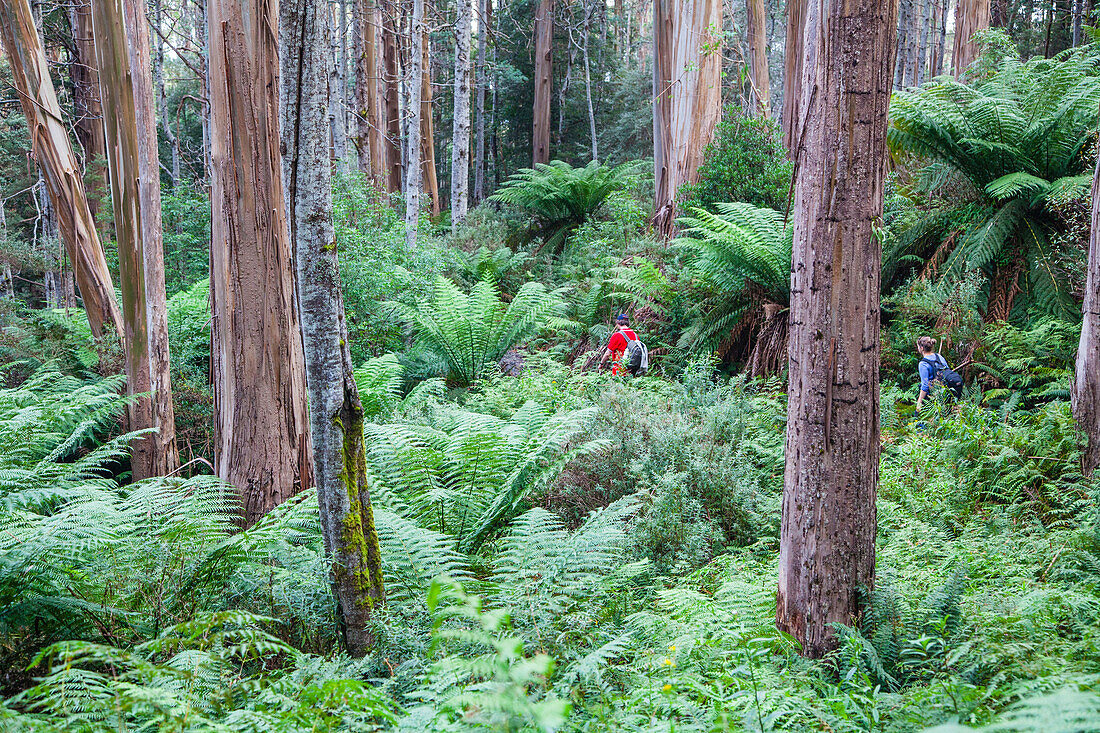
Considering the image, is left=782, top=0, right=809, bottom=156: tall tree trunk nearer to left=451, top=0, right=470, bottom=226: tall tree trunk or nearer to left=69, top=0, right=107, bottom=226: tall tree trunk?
left=451, top=0, right=470, bottom=226: tall tree trunk

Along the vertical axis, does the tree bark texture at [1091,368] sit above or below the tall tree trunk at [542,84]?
below

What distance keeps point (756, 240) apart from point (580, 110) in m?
18.9

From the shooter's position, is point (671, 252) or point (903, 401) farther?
point (671, 252)

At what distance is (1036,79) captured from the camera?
23.3ft

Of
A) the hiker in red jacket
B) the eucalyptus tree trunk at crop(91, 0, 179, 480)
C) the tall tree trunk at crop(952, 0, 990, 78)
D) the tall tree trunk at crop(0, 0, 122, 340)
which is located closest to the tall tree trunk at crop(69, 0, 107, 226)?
the tall tree trunk at crop(0, 0, 122, 340)

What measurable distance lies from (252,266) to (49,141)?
4.79 meters

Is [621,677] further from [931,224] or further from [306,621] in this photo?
[931,224]

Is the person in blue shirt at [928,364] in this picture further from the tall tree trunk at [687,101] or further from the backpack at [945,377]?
the tall tree trunk at [687,101]

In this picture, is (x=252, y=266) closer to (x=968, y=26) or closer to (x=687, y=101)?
(x=687, y=101)

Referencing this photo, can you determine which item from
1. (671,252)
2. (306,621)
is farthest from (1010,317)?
(306,621)

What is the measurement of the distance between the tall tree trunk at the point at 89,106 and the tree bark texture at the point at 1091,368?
14.3m

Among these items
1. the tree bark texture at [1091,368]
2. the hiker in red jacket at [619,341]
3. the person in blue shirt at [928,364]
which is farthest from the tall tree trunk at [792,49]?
the tree bark texture at [1091,368]

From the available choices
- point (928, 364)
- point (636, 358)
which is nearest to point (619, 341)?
point (636, 358)

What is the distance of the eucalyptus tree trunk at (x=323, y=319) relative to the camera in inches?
93.7
